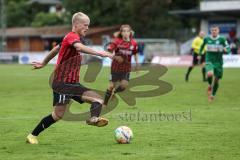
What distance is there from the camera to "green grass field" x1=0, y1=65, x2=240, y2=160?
30.0ft

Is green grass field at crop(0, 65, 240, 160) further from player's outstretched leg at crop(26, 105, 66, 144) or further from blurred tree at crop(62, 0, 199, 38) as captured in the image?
blurred tree at crop(62, 0, 199, 38)

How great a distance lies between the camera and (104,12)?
7556 centimetres

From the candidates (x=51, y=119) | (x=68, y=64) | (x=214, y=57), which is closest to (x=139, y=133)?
(x=51, y=119)

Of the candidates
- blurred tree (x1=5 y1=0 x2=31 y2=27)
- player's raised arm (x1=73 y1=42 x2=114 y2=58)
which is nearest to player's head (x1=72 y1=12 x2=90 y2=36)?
player's raised arm (x1=73 y1=42 x2=114 y2=58)

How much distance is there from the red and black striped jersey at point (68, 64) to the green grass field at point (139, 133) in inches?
41.8

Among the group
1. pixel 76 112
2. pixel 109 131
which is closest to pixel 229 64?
pixel 76 112

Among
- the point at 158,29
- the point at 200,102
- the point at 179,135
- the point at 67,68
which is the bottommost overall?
the point at 158,29

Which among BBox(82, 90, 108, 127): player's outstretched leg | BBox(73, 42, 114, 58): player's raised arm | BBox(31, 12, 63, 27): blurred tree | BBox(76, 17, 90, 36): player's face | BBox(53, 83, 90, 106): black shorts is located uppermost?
BBox(76, 17, 90, 36): player's face

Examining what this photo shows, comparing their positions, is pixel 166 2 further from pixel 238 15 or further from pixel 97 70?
pixel 97 70

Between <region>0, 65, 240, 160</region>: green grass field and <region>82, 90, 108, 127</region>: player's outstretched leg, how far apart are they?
1.16 ft

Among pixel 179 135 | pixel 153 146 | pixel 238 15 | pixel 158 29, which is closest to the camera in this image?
pixel 153 146

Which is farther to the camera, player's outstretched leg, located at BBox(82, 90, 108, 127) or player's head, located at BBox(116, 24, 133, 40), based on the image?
player's head, located at BBox(116, 24, 133, 40)

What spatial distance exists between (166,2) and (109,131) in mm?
63553

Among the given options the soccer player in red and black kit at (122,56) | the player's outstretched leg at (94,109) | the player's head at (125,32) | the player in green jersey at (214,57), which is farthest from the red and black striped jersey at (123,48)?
the player's outstretched leg at (94,109)
